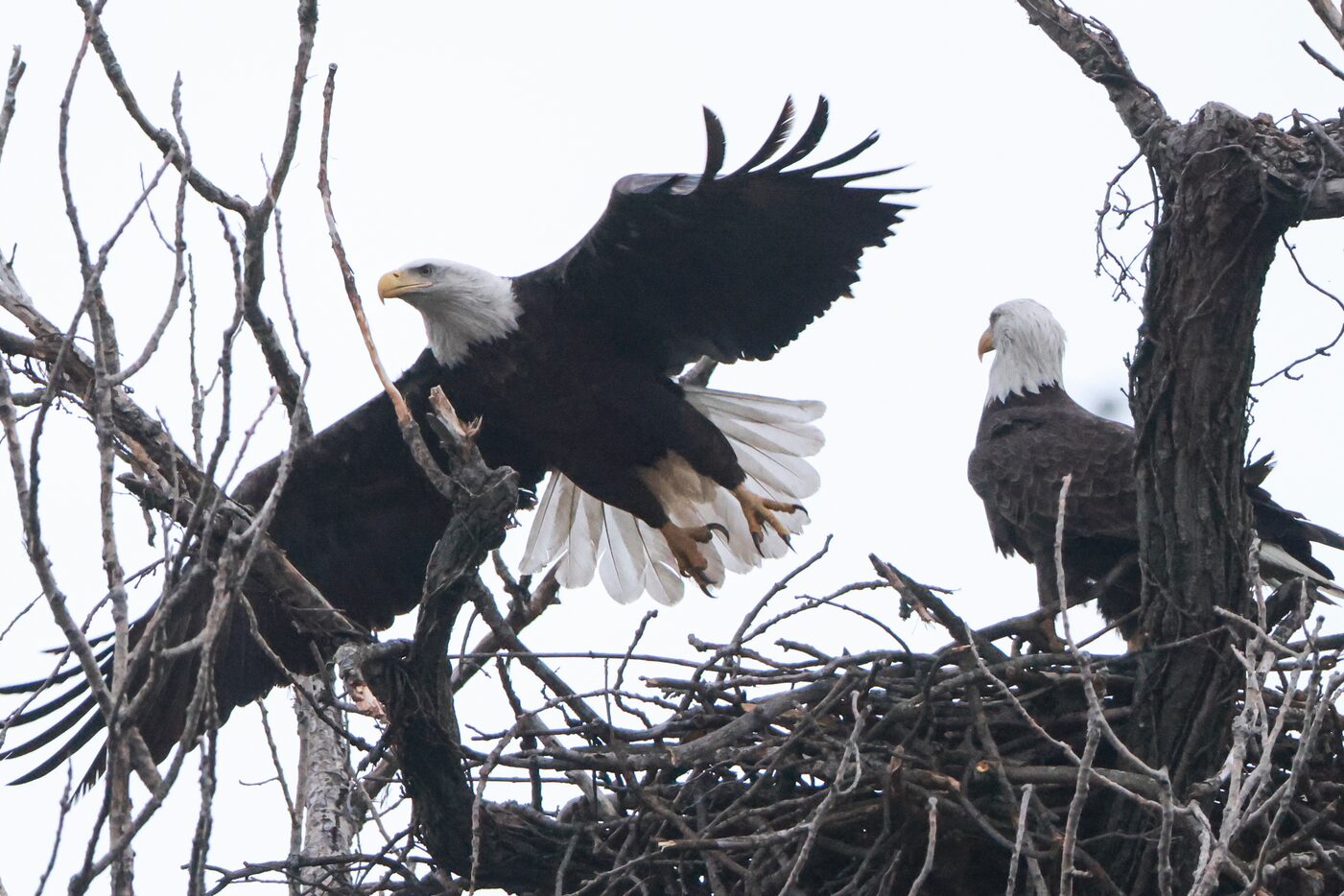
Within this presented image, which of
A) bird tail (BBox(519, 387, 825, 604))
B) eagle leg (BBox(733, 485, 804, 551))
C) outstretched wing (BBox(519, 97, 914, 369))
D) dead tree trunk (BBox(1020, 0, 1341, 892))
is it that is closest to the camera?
dead tree trunk (BBox(1020, 0, 1341, 892))

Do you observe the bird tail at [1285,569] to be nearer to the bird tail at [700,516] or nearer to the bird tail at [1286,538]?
the bird tail at [1286,538]

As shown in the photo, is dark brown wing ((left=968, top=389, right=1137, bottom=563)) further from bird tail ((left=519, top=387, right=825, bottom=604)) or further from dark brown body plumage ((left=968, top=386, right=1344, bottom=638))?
bird tail ((left=519, top=387, right=825, bottom=604))

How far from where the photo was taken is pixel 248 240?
10.0 ft

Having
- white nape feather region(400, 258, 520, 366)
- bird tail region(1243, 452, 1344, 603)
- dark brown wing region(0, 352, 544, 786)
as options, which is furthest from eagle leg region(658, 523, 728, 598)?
bird tail region(1243, 452, 1344, 603)

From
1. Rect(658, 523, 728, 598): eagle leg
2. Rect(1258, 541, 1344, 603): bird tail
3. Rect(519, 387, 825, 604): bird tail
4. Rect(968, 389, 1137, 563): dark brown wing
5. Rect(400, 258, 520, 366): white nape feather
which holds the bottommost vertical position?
Rect(1258, 541, 1344, 603): bird tail

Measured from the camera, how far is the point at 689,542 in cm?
525

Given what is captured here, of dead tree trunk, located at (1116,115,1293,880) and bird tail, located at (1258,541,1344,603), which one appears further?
bird tail, located at (1258,541,1344,603)

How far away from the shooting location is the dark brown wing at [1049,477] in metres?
4.27

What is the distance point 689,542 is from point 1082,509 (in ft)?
4.89

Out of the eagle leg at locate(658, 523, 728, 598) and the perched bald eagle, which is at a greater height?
the perched bald eagle

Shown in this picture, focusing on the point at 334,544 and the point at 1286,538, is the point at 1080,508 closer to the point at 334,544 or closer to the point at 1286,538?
the point at 1286,538

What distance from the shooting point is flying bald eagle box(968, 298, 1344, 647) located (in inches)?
166

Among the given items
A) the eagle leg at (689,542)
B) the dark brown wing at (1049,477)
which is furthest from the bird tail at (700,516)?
the dark brown wing at (1049,477)

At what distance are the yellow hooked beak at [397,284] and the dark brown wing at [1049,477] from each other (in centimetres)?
189
